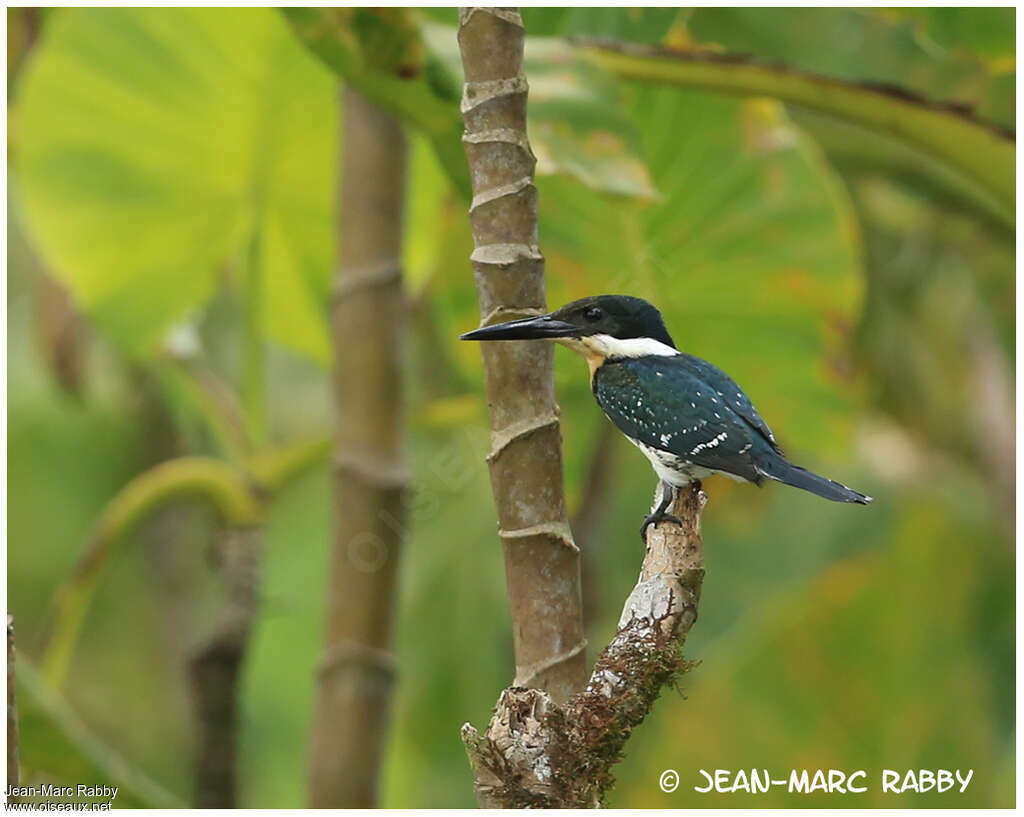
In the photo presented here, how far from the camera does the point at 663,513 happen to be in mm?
771

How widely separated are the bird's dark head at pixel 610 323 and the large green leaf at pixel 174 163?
0.74 metres

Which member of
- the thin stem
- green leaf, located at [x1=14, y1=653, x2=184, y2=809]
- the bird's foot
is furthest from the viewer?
the thin stem

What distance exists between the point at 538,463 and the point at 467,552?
1.20 m

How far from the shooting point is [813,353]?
145cm

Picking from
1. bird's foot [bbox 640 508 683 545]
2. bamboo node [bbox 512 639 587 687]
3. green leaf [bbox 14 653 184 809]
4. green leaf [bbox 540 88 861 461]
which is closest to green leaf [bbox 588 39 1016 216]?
green leaf [bbox 540 88 861 461]

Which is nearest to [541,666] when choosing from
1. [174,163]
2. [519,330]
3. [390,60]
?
[519,330]

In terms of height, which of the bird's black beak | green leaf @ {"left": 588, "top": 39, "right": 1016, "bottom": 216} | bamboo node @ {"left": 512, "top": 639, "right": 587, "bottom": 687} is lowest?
bamboo node @ {"left": 512, "top": 639, "right": 587, "bottom": 687}

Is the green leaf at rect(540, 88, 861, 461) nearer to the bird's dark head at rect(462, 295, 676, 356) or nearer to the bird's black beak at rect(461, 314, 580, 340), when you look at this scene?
the bird's dark head at rect(462, 295, 676, 356)

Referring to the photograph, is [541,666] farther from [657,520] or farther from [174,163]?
[174,163]

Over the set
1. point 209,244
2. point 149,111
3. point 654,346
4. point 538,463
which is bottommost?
point 538,463

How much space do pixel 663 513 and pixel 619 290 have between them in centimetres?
45

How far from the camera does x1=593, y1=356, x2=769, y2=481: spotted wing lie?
0.84 metres

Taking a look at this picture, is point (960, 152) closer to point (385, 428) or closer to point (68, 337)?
point (385, 428)

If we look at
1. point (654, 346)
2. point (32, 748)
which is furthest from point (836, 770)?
point (32, 748)
